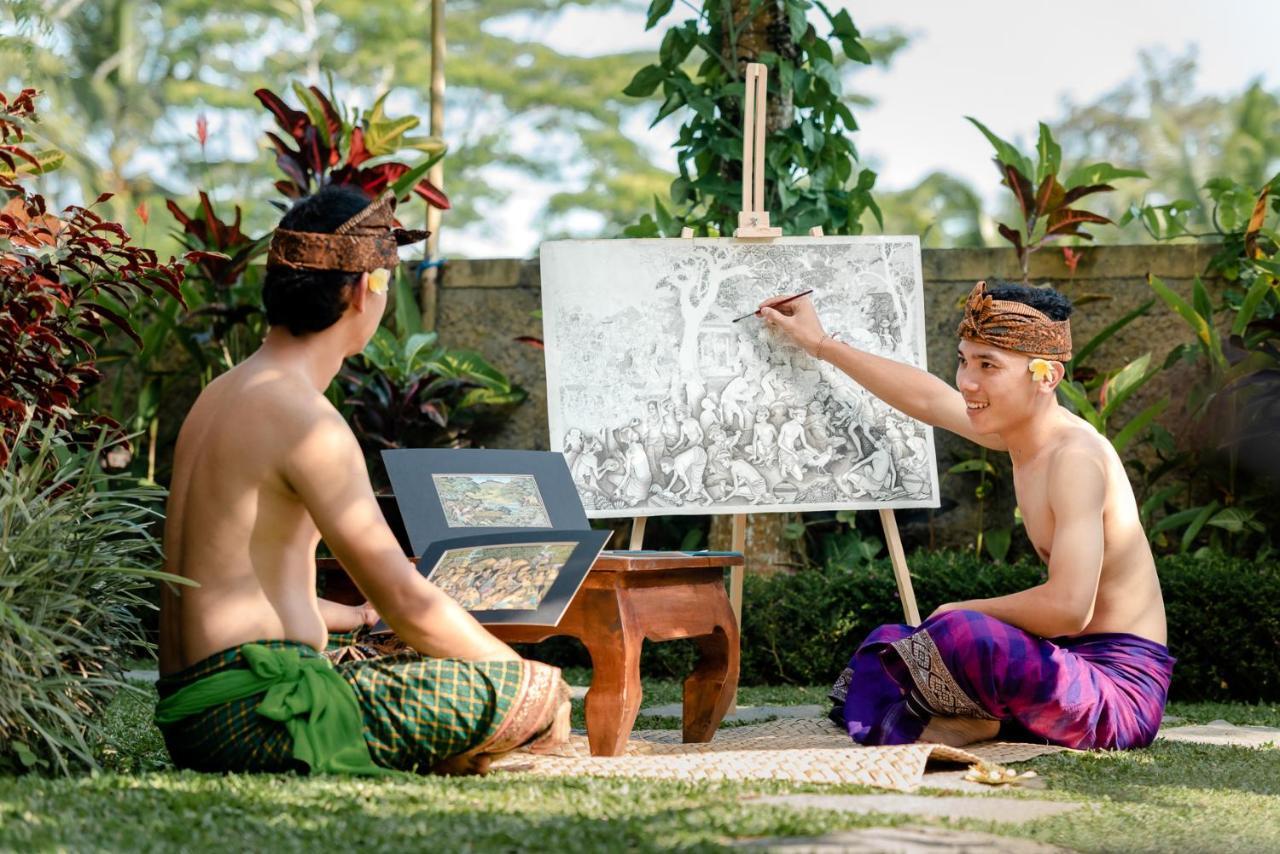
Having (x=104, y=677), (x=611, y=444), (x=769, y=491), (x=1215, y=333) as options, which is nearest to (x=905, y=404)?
(x=769, y=491)

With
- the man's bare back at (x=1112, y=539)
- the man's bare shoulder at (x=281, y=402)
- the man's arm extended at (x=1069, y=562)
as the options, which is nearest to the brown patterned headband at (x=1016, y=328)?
the man's bare back at (x=1112, y=539)

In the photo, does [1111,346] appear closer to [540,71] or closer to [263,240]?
[263,240]

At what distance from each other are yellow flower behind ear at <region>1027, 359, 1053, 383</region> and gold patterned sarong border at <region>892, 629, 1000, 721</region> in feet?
2.56

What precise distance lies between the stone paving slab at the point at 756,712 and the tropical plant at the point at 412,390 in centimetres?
198

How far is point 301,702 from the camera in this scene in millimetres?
2721

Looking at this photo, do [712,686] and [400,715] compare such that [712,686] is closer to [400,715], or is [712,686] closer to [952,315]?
[400,715]

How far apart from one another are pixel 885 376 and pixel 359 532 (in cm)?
235

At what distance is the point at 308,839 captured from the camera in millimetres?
2230

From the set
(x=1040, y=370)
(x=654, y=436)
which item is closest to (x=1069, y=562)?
(x=1040, y=370)

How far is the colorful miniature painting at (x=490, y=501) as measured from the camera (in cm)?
395

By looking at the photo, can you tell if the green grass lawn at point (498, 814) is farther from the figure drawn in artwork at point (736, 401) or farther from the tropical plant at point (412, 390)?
the tropical plant at point (412, 390)

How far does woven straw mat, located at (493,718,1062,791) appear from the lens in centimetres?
317

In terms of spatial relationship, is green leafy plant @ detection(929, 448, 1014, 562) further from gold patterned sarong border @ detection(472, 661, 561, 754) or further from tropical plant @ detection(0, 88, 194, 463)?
tropical plant @ detection(0, 88, 194, 463)

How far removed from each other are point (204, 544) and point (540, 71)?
1866 cm
